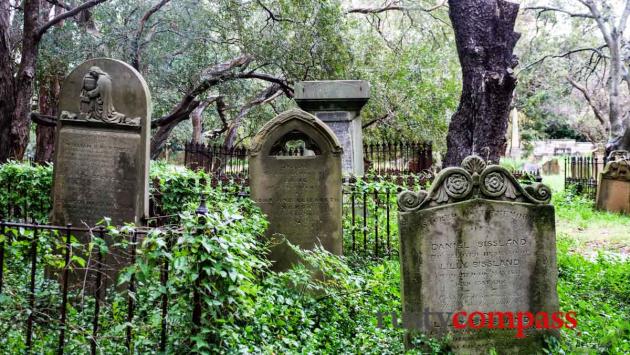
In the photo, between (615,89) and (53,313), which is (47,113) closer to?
(53,313)

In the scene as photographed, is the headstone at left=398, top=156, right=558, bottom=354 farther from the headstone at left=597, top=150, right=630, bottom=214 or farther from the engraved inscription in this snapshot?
the headstone at left=597, top=150, right=630, bottom=214

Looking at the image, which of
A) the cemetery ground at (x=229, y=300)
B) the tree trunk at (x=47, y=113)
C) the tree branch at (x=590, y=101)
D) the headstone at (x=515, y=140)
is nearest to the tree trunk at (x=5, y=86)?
the tree trunk at (x=47, y=113)

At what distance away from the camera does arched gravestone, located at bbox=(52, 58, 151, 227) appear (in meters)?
6.58

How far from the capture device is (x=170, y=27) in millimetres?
15961

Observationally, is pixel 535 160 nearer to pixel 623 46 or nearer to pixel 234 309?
pixel 623 46

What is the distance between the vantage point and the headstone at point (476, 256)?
4.60 m

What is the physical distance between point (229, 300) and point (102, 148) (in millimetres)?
3895

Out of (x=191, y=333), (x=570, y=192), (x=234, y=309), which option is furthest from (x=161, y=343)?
(x=570, y=192)

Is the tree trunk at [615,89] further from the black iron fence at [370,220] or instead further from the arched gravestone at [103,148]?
the arched gravestone at [103,148]

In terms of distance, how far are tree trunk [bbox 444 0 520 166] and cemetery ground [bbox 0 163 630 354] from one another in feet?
9.41

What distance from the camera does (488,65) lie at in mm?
10086

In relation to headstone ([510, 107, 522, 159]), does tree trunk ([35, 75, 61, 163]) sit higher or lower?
lower

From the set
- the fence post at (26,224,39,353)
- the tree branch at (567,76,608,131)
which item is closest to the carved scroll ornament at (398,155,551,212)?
the fence post at (26,224,39,353)

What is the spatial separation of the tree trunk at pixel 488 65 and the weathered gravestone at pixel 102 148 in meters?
6.05
